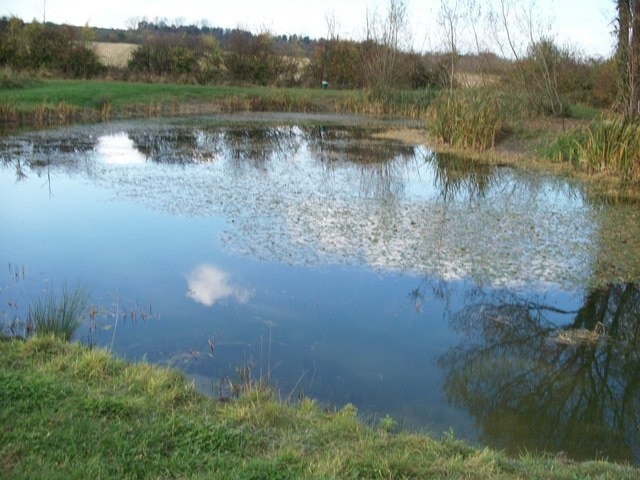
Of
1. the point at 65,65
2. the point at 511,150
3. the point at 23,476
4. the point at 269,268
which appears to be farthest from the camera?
the point at 65,65

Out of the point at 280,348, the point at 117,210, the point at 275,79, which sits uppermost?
the point at 275,79

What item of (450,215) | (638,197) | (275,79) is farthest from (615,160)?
(275,79)

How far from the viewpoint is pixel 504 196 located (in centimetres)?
1166

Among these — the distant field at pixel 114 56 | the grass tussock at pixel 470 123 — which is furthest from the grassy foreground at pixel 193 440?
the distant field at pixel 114 56

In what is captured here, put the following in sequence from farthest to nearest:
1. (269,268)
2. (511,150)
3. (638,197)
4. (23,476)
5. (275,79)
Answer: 1. (275,79)
2. (511,150)
3. (638,197)
4. (269,268)
5. (23,476)

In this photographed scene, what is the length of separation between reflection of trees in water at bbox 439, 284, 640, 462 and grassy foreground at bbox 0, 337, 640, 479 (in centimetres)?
68

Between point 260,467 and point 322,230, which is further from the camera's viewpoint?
point 322,230

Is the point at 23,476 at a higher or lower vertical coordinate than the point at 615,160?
lower

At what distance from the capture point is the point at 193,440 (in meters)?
3.43

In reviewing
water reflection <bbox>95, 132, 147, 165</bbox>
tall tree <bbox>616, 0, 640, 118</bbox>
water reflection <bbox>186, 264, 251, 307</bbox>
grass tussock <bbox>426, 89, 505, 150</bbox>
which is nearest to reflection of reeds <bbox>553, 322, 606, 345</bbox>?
water reflection <bbox>186, 264, 251, 307</bbox>

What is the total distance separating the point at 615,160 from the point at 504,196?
123 inches

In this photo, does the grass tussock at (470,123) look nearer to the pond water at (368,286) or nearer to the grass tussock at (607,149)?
the grass tussock at (607,149)

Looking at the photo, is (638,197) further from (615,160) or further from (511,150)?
(511,150)

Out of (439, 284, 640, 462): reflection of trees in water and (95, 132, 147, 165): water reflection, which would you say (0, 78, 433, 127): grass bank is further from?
(439, 284, 640, 462): reflection of trees in water
